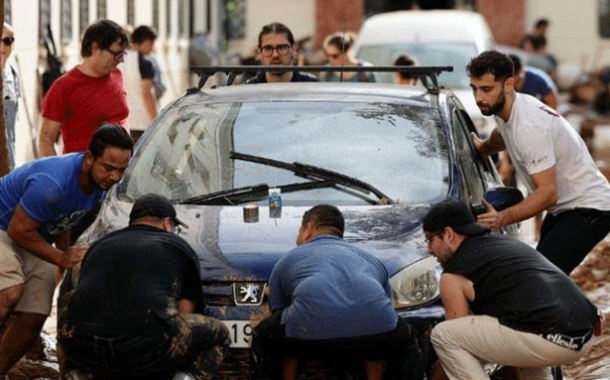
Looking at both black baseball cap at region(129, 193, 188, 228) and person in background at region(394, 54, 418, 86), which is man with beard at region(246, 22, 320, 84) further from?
black baseball cap at region(129, 193, 188, 228)

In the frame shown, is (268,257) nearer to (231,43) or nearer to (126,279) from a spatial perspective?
(126,279)

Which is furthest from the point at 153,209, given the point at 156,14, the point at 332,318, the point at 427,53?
the point at 156,14

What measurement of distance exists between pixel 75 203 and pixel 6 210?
1.46ft

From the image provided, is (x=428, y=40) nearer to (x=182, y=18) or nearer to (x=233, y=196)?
(x=233, y=196)

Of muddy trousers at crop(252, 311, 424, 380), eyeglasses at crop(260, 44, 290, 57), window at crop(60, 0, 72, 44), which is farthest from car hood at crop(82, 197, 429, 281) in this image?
window at crop(60, 0, 72, 44)

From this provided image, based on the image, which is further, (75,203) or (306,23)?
(306,23)

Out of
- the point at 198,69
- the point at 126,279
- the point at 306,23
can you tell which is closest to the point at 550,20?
the point at 306,23

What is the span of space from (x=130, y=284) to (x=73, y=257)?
1080 mm

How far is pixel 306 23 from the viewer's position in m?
41.6

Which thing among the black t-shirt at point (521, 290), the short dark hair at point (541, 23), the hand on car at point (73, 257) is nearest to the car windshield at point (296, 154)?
the hand on car at point (73, 257)

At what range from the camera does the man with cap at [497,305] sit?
820 centimetres

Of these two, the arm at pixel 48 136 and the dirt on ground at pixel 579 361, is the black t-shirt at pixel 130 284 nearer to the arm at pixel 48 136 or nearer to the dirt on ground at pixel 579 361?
the dirt on ground at pixel 579 361

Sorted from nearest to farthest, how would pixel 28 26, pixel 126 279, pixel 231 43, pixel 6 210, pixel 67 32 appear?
pixel 126 279 → pixel 6 210 → pixel 28 26 → pixel 67 32 → pixel 231 43

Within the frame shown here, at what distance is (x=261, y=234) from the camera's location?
29.6 feet
